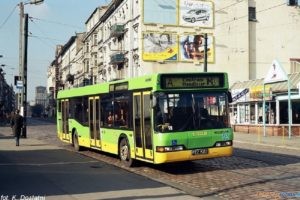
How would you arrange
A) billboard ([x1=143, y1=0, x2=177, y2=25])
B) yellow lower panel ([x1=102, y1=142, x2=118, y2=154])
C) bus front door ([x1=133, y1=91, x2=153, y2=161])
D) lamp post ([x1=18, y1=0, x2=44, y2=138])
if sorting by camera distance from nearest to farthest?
1. bus front door ([x1=133, y1=91, x2=153, y2=161])
2. yellow lower panel ([x1=102, y1=142, x2=118, y2=154])
3. lamp post ([x1=18, y1=0, x2=44, y2=138])
4. billboard ([x1=143, y1=0, x2=177, y2=25])

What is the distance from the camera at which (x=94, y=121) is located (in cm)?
1991

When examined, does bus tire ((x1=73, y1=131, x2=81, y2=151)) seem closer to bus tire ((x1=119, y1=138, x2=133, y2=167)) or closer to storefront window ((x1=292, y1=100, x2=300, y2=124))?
bus tire ((x1=119, y1=138, x2=133, y2=167))

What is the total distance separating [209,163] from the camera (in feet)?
56.7

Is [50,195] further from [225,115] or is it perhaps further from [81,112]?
[81,112]

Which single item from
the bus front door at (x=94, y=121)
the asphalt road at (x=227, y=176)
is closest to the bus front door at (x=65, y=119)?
the bus front door at (x=94, y=121)

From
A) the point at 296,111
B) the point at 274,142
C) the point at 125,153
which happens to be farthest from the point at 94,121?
the point at 296,111

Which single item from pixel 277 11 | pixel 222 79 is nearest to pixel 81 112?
pixel 222 79

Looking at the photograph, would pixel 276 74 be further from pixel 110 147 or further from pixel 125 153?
pixel 125 153

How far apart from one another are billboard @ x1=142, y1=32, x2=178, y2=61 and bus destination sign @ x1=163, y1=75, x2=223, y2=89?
39.9 meters

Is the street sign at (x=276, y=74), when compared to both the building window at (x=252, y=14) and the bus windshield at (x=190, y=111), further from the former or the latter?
the building window at (x=252, y=14)

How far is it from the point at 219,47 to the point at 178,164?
4324 cm

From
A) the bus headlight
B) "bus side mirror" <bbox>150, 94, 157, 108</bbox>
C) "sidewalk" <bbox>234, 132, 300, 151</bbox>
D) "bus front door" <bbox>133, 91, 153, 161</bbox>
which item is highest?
"bus side mirror" <bbox>150, 94, 157, 108</bbox>

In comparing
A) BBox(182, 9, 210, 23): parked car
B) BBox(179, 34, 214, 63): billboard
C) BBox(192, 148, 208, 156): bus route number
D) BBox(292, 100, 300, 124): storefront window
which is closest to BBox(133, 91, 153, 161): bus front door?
BBox(192, 148, 208, 156): bus route number

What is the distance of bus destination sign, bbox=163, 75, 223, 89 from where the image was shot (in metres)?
14.3
